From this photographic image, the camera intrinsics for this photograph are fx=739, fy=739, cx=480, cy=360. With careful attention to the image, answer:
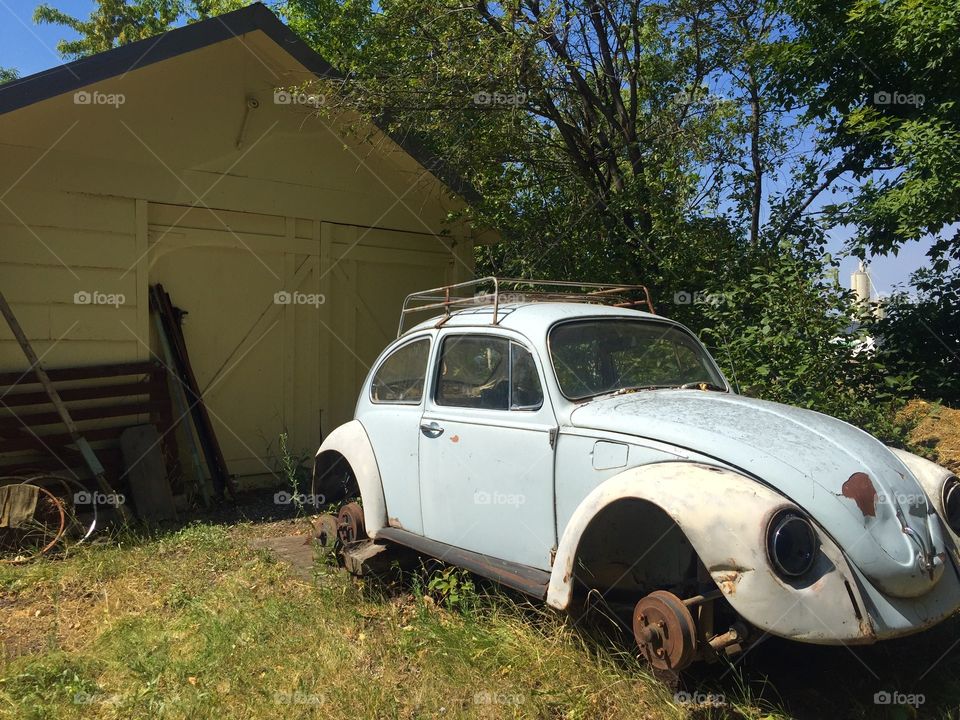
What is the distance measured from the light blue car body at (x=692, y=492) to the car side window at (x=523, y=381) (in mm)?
54

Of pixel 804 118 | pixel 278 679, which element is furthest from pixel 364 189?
pixel 278 679

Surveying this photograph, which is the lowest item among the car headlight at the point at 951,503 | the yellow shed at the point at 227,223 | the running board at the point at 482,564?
the running board at the point at 482,564

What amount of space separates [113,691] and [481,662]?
1.96 metres

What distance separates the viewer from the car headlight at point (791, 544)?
293cm

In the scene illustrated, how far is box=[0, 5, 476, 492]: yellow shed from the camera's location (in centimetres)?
694

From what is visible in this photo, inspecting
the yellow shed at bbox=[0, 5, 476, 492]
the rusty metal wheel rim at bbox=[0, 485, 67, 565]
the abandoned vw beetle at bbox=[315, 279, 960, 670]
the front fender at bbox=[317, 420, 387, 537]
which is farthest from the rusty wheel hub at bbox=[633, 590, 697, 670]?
the yellow shed at bbox=[0, 5, 476, 492]

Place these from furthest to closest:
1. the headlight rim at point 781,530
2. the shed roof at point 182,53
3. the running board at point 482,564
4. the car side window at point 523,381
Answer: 1. the shed roof at point 182,53
2. the car side window at point 523,381
3. the running board at point 482,564
4. the headlight rim at point 781,530

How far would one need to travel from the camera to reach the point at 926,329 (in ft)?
30.7

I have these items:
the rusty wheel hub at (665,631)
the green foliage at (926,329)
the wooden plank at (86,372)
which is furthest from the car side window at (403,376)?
the green foliage at (926,329)

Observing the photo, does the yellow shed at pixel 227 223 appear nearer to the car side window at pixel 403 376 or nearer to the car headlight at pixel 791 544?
the car side window at pixel 403 376

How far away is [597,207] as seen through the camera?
8.64 m

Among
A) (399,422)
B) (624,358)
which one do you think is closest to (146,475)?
(399,422)

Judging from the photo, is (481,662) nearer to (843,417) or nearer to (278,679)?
(278,679)

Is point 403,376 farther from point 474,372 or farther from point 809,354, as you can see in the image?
point 809,354
